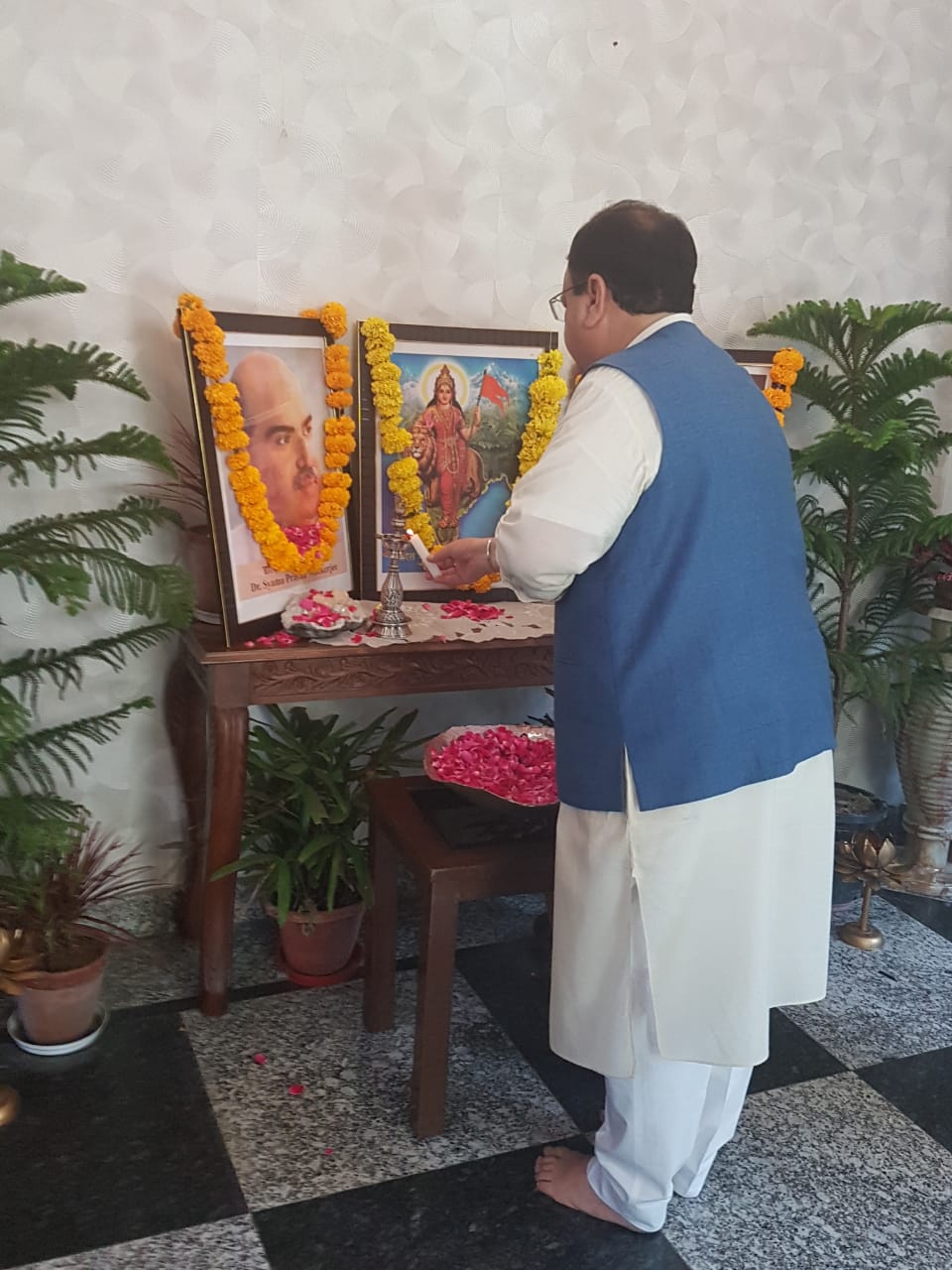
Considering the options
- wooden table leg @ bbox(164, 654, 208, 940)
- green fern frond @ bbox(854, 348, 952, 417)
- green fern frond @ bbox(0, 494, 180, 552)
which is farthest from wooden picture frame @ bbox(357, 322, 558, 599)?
green fern frond @ bbox(854, 348, 952, 417)

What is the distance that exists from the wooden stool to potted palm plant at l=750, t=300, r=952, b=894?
1291mm

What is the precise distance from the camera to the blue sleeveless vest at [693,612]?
4.92ft

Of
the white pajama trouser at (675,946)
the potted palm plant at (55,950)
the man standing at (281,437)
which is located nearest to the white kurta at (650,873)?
the white pajama trouser at (675,946)

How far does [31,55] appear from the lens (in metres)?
2.18

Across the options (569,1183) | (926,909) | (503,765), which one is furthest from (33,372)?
(926,909)

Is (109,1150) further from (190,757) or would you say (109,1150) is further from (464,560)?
(464,560)

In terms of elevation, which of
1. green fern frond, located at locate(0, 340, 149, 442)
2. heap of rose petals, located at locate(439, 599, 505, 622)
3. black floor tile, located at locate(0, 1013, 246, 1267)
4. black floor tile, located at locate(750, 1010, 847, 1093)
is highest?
green fern frond, located at locate(0, 340, 149, 442)

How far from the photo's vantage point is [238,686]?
2.20 meters

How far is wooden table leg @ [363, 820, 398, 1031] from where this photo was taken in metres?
2.22

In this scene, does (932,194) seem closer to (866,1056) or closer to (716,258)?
(716,258)

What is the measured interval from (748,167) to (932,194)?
70 centimetres

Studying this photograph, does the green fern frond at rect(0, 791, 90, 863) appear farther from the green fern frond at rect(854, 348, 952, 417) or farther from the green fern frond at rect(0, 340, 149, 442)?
the green fern frond at rect(854, 348, 952, 417)

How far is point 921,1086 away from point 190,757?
179 cm

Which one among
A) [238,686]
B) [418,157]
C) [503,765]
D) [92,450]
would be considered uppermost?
[418,157]
